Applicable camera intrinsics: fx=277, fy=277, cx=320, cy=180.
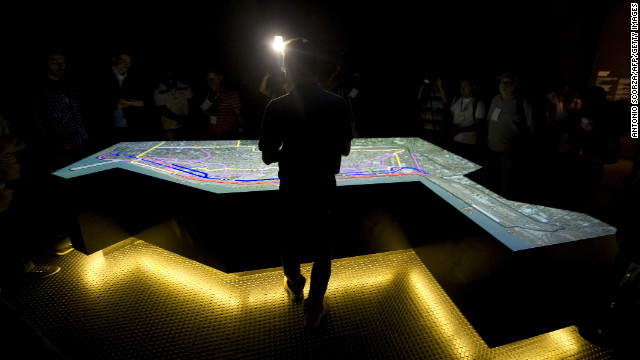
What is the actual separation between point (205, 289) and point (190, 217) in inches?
20.4

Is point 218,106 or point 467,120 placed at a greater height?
point 218,106

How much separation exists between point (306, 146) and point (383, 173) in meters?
0.92

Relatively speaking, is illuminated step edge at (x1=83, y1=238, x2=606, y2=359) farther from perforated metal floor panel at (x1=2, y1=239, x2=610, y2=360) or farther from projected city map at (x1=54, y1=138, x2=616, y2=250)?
projected city map at (x1=54, y1=138, x2=616, y2=250)

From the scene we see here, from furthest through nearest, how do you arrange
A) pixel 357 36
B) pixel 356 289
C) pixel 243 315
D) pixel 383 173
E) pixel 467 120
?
1. pixel 357 36
2. pixel 467 120
3. pixel 383 173
4. pixel 356 289
5. pixel 243 315

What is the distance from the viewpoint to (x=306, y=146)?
134 centimetres

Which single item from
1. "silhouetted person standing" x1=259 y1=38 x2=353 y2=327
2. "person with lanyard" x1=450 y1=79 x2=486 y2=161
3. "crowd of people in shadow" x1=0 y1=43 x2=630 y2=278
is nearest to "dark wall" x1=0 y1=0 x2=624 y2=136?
"crowd of people in shadow" x1=0 y1=43 x2=630 y2=278

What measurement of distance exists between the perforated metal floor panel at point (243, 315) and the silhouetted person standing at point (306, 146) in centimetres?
38

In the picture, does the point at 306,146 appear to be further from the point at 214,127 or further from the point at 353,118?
the point at 214,127

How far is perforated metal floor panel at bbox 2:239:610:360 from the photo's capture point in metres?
1.53

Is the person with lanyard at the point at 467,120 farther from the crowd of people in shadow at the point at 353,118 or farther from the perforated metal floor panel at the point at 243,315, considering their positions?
the perforated metal floor panel at the point at 243,315

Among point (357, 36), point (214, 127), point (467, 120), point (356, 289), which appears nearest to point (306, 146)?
point (356, 289)

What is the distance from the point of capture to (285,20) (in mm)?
4043

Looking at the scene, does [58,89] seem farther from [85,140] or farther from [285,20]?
[285,20]

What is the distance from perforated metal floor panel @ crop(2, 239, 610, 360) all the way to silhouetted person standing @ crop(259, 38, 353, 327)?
1.26ft
